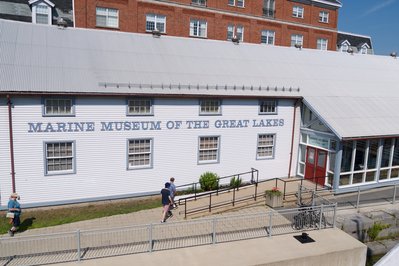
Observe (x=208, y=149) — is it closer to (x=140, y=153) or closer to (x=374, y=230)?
(x=140, y=153)

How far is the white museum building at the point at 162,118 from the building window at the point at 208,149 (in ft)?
0.19

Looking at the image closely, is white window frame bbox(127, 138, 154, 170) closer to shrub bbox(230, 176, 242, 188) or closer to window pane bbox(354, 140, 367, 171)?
shrub bbox(230, 176, 242, 188)

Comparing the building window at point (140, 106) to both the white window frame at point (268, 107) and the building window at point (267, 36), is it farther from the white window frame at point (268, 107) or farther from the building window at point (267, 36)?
the building window at point (267, 36)

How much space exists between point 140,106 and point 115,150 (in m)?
2.46

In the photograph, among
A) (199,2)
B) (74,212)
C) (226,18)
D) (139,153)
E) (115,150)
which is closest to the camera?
(74,212)

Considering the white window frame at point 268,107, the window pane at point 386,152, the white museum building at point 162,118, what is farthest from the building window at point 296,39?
the window pane at point 386,152

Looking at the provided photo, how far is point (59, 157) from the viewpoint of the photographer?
52.5ft

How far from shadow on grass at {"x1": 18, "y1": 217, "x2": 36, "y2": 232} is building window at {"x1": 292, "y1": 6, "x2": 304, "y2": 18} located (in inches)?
1608

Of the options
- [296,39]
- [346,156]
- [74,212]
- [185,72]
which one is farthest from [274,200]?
[296,39]

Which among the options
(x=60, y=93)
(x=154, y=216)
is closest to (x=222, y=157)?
(x=154, y=216)

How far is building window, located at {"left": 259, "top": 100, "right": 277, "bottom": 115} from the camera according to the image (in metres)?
20.1

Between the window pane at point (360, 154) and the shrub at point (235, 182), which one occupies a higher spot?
the window pane at point (360, 154)

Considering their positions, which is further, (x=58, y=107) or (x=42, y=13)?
(x=42, y=13)

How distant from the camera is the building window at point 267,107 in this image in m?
20.1
